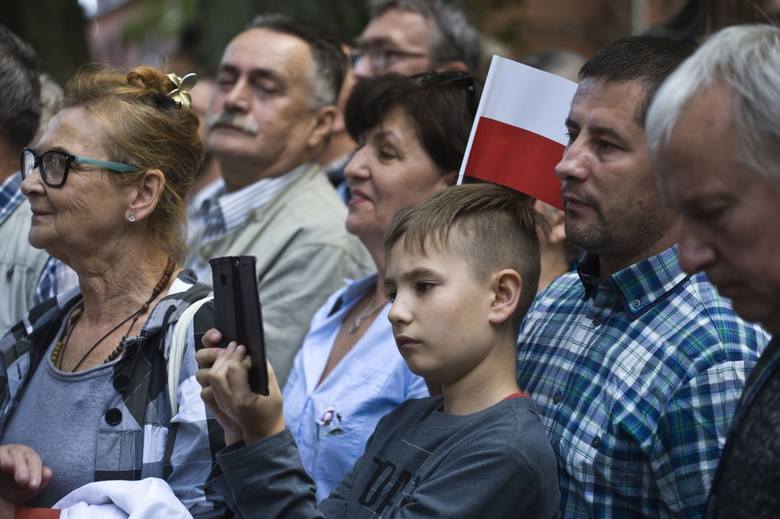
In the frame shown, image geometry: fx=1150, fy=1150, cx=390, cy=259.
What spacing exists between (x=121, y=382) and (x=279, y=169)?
7.56 feet

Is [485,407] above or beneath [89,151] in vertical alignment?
beneath

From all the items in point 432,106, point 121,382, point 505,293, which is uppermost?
point 432,106

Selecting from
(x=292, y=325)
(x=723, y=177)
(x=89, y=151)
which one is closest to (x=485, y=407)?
(x=723, y=177)

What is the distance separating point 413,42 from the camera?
596 centimetres

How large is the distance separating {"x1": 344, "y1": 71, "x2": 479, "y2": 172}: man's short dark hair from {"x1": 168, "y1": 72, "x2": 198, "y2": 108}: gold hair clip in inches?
31.2

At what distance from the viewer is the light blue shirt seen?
3.51 m

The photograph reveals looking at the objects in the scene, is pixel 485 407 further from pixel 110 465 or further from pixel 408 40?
pixel 408 40

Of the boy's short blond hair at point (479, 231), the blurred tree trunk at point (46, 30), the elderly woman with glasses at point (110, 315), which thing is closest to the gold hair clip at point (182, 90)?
the elderly woman with glasses at point (110, 315)

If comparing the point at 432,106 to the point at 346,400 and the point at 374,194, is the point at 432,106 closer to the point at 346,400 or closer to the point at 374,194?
the point at 374,194

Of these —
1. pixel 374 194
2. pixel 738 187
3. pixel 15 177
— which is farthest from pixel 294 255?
pixel 738 187

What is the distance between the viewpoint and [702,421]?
2498 millimetres

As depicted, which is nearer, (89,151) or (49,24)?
(89,151)

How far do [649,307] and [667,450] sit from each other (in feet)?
1.24

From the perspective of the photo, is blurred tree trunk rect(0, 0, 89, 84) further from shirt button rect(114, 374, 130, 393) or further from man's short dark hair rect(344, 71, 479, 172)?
shirt button rect(114, 374, 130, 393)
